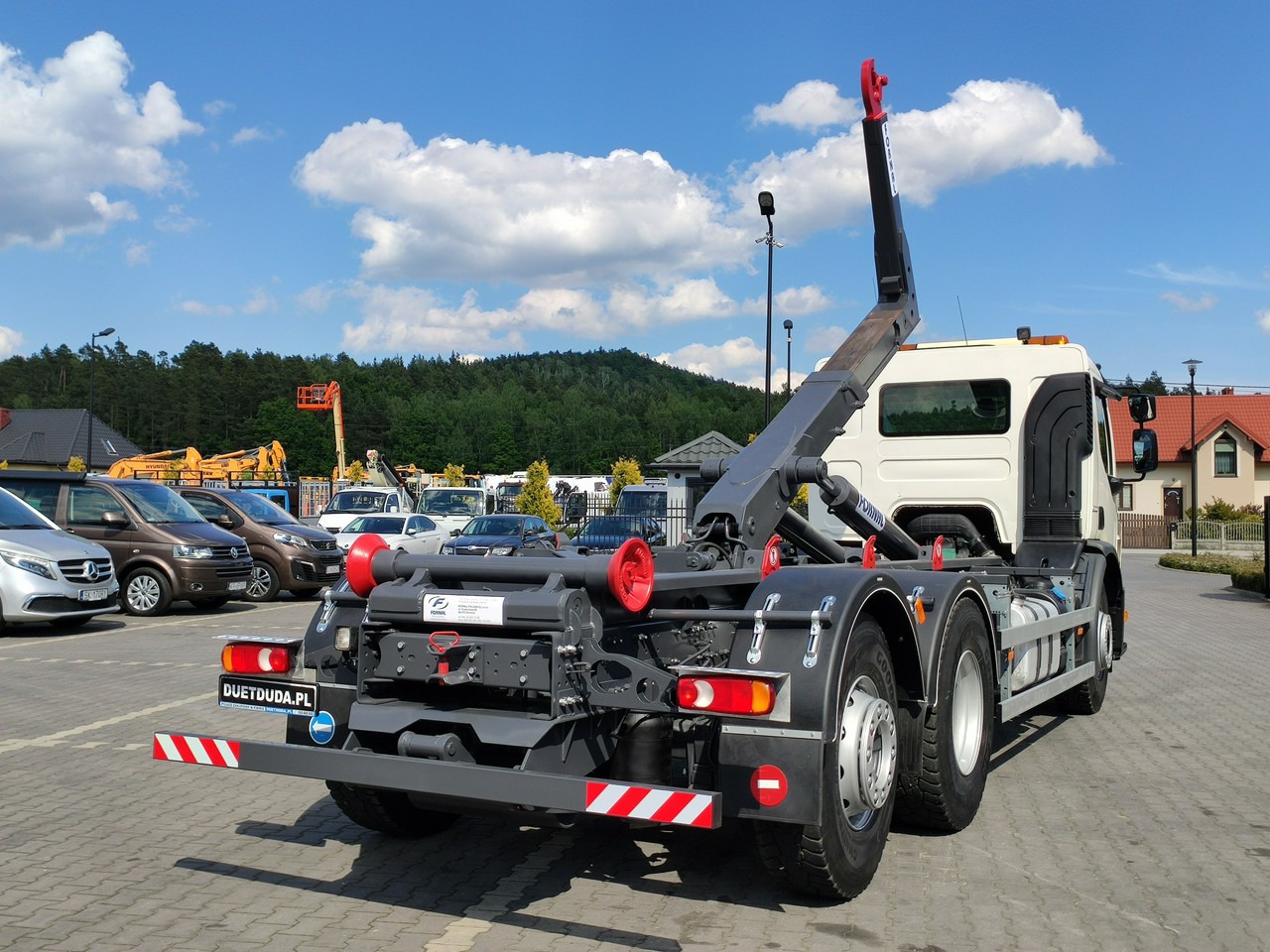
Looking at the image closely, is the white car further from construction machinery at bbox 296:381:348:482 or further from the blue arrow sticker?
construction machinery at bbox 296:381:348:482

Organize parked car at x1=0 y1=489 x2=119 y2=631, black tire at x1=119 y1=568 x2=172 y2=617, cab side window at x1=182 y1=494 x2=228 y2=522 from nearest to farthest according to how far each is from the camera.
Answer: parked car at x1=0 y1=489 x2=119 y2=631 < black tire at x1=119 y1=568 x2=172 y2=617 < cab side window at x1=182 y1=494 x2=228 y2=522

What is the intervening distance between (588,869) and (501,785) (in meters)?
1.41

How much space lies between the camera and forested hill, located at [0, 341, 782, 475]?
120438mm

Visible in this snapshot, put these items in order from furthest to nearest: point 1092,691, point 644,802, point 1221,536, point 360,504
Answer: point 1221,536
point 360,504
point 1092,691
point 644,802

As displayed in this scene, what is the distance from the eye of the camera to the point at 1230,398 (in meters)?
67.2

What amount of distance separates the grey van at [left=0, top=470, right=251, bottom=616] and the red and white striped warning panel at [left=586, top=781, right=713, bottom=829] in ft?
43.6

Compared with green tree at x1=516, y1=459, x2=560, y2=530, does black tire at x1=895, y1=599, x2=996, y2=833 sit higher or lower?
lower

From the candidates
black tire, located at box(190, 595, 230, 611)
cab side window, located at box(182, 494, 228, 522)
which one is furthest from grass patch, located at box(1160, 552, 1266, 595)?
cab side window, located at box(182, 494, 228, 522)

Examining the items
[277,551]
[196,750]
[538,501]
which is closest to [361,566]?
[196,750]

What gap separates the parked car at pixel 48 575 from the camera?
13.1 meters


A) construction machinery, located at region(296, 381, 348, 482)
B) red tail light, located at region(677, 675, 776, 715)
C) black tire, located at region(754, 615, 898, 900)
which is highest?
construction machinery, located at region(296, 381, 348, 482)

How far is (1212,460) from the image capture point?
6197cm

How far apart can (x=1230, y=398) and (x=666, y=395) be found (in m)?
86.1

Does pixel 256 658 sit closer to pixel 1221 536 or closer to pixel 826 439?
pixel 826 439
